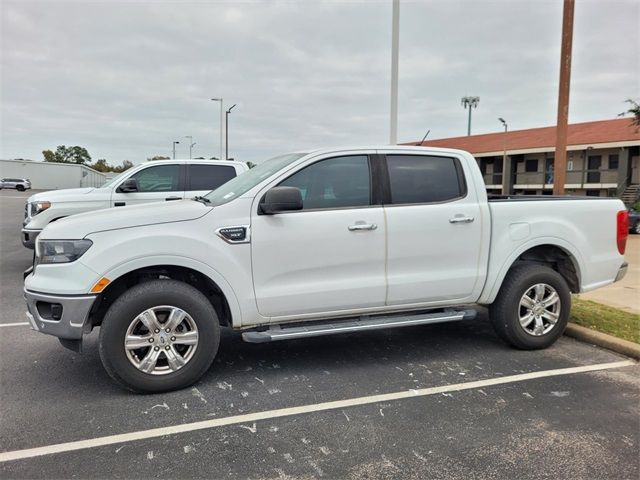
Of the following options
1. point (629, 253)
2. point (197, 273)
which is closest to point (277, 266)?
point (197, 273)

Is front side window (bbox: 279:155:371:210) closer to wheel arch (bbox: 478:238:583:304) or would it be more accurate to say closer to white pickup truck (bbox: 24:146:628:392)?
white pickup truck (bbox: 24:146:628:392)

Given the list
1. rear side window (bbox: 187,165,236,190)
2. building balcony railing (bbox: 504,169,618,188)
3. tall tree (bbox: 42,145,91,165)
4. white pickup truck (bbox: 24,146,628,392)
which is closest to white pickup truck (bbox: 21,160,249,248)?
rear side window (bbox: 187,165,236,190)

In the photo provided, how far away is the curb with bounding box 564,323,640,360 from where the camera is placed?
5016 mm

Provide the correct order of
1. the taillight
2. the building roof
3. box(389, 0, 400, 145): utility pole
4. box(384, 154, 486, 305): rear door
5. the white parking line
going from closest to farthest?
the white parking line < box(384, 154, 486, 305): rear door < the taillight < box(389, 0, 400, 145): utility pole < the building roof

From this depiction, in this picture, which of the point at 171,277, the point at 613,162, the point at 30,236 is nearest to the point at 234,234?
the point at 171,277

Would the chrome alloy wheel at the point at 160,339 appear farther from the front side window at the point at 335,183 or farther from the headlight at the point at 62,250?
the front side window at the point at 335,183

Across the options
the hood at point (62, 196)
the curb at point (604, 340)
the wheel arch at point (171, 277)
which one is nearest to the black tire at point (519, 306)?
the curb at point (604, 340)

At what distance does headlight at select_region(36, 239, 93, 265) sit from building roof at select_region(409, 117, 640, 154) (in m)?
28.2

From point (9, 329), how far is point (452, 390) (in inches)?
189

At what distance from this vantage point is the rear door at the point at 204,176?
9.65 metres

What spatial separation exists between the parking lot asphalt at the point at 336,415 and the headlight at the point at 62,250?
105 cm

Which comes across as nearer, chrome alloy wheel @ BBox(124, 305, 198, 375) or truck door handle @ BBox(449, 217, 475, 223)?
chrome alloy wheel @ BBox(124, 305, 198, 375)

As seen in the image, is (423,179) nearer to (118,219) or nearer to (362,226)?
(362,226)

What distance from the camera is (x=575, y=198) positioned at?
5.44m
